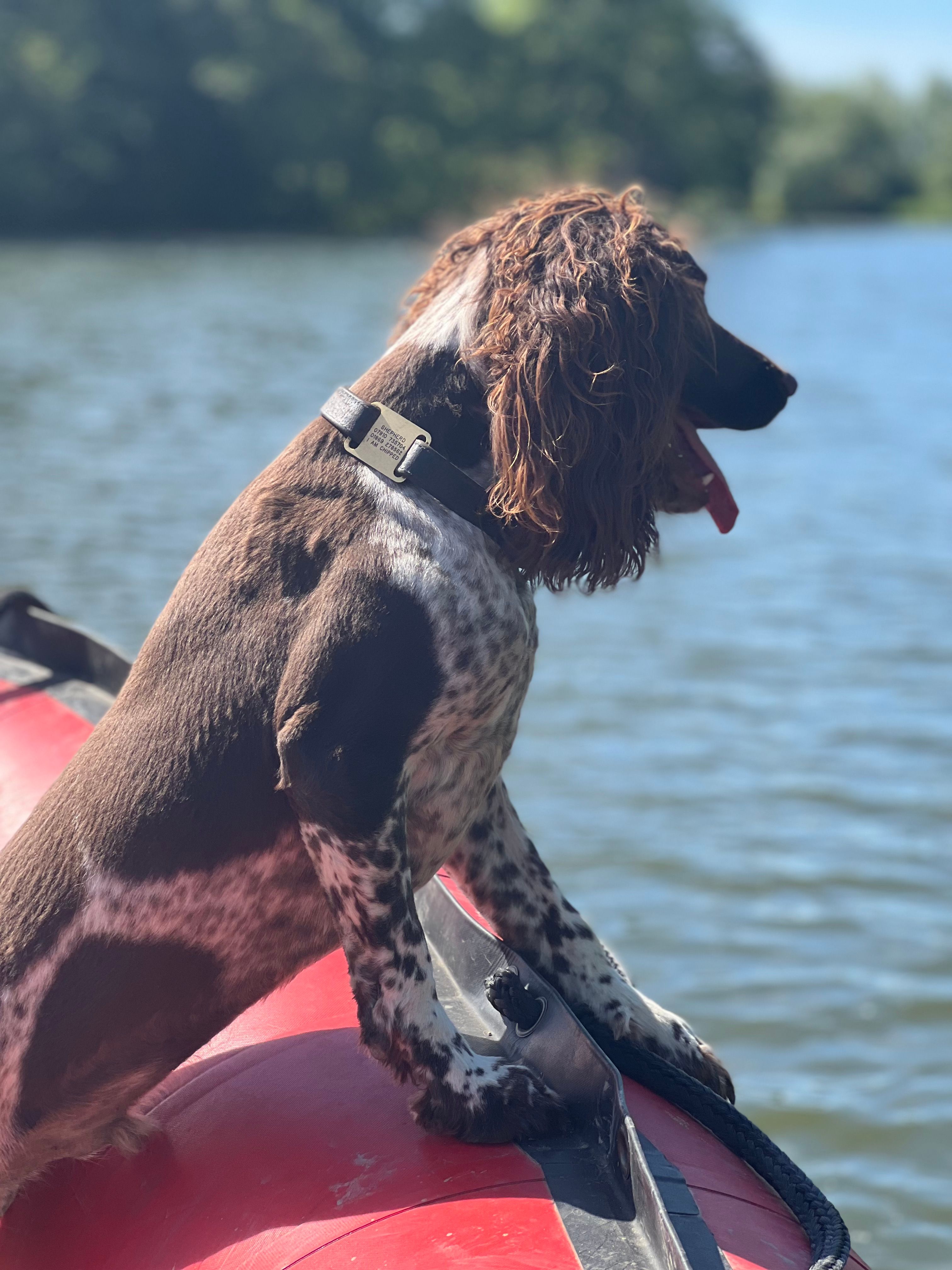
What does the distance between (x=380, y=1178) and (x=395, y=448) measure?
113cm

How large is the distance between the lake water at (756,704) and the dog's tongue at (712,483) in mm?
584

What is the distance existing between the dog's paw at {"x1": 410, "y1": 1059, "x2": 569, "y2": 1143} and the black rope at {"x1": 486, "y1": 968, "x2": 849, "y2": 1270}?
0.61 ft

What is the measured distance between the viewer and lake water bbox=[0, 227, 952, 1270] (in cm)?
479

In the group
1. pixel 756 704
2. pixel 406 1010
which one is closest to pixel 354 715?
pixel 406 1010

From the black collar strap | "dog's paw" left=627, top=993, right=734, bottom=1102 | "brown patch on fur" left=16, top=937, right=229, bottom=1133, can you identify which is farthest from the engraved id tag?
"dog's paw" left=627, top=993, right=734, bottom=1102

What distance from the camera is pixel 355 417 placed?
2.36m

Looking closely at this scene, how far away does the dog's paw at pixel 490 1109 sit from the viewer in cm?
222

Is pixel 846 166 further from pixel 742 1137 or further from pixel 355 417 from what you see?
pixel 742 1137

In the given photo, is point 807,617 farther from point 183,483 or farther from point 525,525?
point 525,525

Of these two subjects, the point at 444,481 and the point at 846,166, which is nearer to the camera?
the point at 444,481

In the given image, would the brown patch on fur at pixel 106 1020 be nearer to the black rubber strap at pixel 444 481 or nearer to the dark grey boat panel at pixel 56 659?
the black rubber strap at pixel 444 481

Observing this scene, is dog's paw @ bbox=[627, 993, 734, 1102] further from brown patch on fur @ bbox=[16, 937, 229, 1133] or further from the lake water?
the lake water

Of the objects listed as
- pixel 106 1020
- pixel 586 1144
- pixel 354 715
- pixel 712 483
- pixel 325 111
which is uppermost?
pixel 325 111

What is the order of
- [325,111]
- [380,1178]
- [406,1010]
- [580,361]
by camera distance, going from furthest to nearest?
[325,111], [580,361], [406,1010], [380,1178]
